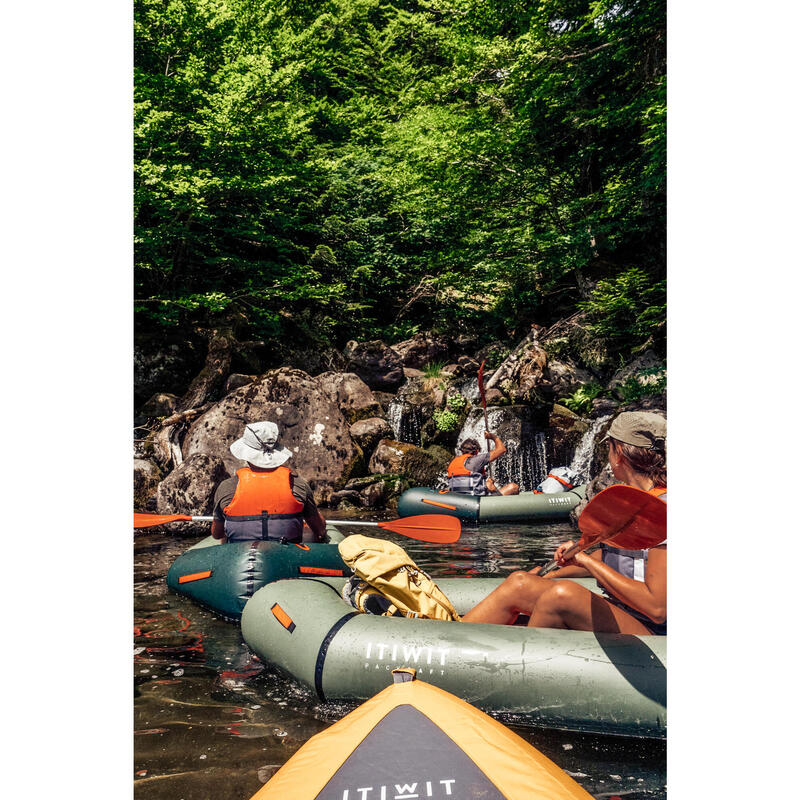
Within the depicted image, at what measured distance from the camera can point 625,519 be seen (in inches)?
80.7

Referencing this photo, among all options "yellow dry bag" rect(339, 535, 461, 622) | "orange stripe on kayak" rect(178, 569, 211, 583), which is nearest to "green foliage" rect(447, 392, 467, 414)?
"orange stripe on kayak" rect(178, 569, 211, 583)

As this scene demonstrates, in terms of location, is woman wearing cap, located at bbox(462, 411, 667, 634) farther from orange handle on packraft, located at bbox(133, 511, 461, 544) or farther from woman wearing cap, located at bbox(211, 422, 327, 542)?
orange handle on packraft, located at bbox(133, 511, 461, 544)

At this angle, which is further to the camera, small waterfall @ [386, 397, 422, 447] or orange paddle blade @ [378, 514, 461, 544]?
small waterfall @ [386, 397, 422, 447]

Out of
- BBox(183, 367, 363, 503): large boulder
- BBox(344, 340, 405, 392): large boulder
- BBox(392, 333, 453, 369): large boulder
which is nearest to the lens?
BBox(183, 367, 363, 503): large boulder

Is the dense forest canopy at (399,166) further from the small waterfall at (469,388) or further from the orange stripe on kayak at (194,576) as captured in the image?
the orange stripe on kayak at (194,576)

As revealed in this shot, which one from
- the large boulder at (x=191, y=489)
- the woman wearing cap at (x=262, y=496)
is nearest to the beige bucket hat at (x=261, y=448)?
the woman wearing cap at (x=262, y=496)

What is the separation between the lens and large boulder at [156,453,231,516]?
7434 millimetres

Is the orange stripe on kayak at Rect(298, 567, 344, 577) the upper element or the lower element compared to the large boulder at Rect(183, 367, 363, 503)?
lower

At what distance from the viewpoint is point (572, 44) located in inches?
375

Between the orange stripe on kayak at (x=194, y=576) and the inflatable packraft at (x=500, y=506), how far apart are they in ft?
11.7

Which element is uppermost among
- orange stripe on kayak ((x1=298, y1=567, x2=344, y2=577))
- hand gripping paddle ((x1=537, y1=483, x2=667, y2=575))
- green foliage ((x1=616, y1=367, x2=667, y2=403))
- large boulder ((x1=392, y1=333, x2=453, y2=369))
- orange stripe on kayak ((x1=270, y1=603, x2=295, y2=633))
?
large boulder ((x1=392, y1=333, x2=453, y2=369))

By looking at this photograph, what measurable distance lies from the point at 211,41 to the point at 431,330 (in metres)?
6.66

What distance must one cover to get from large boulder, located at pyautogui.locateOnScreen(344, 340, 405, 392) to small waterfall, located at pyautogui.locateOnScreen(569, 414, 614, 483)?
409 cm
